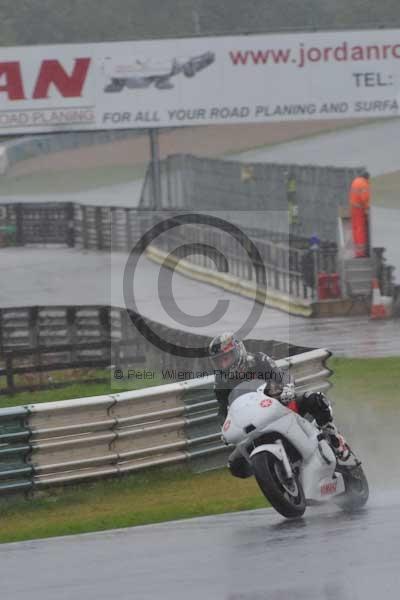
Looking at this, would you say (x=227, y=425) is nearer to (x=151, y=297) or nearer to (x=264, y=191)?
(x=151, y=297)

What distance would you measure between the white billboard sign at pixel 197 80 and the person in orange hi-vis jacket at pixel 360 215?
36.7 ft

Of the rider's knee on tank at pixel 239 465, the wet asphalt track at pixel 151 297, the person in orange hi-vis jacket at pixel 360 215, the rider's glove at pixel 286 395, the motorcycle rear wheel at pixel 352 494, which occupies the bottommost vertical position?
the motorcycle rear wheel at pixel 352 494

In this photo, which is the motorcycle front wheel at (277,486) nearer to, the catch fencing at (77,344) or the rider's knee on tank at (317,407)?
the rider's knee on tank at (317,407)

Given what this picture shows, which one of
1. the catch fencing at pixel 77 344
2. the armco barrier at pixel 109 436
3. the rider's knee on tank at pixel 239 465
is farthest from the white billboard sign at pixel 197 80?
the rider's knee on tank at pixel 239 465

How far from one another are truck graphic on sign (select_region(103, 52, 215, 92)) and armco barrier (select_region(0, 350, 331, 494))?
25.2 m

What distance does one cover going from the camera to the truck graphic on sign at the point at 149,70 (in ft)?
118

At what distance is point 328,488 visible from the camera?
9.34 metres

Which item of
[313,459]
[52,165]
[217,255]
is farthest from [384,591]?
[52,165]

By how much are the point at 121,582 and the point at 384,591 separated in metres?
1.54

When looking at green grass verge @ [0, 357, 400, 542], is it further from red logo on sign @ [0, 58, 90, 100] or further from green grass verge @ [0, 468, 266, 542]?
red logo on sign @ [0, 58, 90, 100]

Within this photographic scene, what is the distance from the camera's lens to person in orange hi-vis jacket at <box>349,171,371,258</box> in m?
25.0

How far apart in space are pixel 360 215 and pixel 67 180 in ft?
136

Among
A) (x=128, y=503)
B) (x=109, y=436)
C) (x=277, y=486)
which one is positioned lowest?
(x=128, y=503)

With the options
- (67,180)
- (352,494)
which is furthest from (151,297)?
(67,180)
